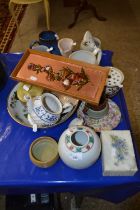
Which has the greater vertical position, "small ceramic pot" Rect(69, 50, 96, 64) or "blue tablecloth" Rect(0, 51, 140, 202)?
"small ceramic pot" Rect(69, 50, 96, 64)

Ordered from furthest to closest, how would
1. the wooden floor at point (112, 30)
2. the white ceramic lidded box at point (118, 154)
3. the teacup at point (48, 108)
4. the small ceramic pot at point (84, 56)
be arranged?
1. the wooden floor at point (112, 30)
2. the small ceramic pot at point (84, 56)
3. the teacup at point (48, 108)
4. the white ceramic lidded box at point (118, 154)

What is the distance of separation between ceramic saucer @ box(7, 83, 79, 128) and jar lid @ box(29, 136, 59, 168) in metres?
0.07

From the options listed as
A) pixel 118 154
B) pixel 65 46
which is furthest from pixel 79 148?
pixel 65 46

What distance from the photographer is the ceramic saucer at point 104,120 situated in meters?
0.97

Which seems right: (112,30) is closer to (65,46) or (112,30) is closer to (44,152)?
(65,46)

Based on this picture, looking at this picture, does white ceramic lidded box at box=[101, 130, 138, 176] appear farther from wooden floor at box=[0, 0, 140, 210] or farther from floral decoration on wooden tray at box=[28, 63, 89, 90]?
wooden floor at box=[0, 0, 140, 210]

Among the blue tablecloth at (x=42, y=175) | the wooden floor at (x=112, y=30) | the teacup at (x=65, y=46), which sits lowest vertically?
the wooden floor at (x=112, y=30)

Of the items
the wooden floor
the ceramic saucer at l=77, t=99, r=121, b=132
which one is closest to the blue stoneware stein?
the ceramic saucer at l=77, t=99, r=121, b=132

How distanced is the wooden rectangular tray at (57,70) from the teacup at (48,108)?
4 cm

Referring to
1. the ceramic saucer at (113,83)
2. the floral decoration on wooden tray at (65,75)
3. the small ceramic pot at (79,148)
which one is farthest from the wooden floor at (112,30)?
the small ceramic pot at (79,148)

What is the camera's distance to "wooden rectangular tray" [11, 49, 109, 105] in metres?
0.98

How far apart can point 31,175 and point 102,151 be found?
0.26 metres

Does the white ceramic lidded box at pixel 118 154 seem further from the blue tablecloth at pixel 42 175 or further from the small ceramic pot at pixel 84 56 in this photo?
the small ceramic pot at pixel 84 56

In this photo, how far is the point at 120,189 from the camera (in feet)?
3.04
